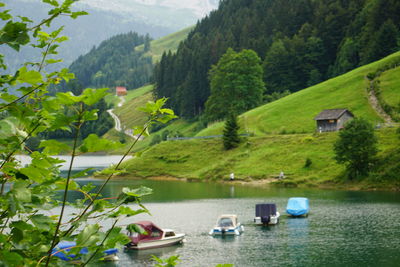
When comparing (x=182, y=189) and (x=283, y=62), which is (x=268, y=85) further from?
(x=182, y=189)

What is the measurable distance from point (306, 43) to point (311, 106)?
47.3 meters

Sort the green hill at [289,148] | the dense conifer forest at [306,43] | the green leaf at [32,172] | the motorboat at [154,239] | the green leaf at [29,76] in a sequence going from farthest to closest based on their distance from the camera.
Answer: the dense conifer forest at [306,43], the green hill at [289,148], the motorboat at [154,239], the green leaf at [29,76], the green leaf at [32,172]

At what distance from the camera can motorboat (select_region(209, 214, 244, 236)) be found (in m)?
46.8

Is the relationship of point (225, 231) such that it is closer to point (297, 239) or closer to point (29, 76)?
point (297, 239)

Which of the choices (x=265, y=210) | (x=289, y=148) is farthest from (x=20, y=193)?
(x=289, y=148)

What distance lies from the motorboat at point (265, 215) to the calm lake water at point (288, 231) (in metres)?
1.02

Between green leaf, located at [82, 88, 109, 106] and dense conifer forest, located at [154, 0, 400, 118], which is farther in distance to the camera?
dense conifer forest, located at [154, 0, 400, 118]

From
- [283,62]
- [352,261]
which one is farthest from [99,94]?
[283,62]

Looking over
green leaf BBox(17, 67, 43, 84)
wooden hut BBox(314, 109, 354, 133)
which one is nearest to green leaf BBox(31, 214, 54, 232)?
green leaf BBox(17, 67, 43, 84)

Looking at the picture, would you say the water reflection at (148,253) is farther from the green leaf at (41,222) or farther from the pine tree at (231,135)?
the pine tree at (231,135)

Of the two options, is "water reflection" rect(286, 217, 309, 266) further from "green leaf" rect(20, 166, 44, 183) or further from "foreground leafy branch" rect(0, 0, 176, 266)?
"green leaf" rect(20, 166, 44, 183)

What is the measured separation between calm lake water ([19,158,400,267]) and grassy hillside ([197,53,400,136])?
3935 cm

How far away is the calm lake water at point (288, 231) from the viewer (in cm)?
3662

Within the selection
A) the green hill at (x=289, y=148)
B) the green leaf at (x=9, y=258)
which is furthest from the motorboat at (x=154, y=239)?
the green hill at (x=289, y=148)
